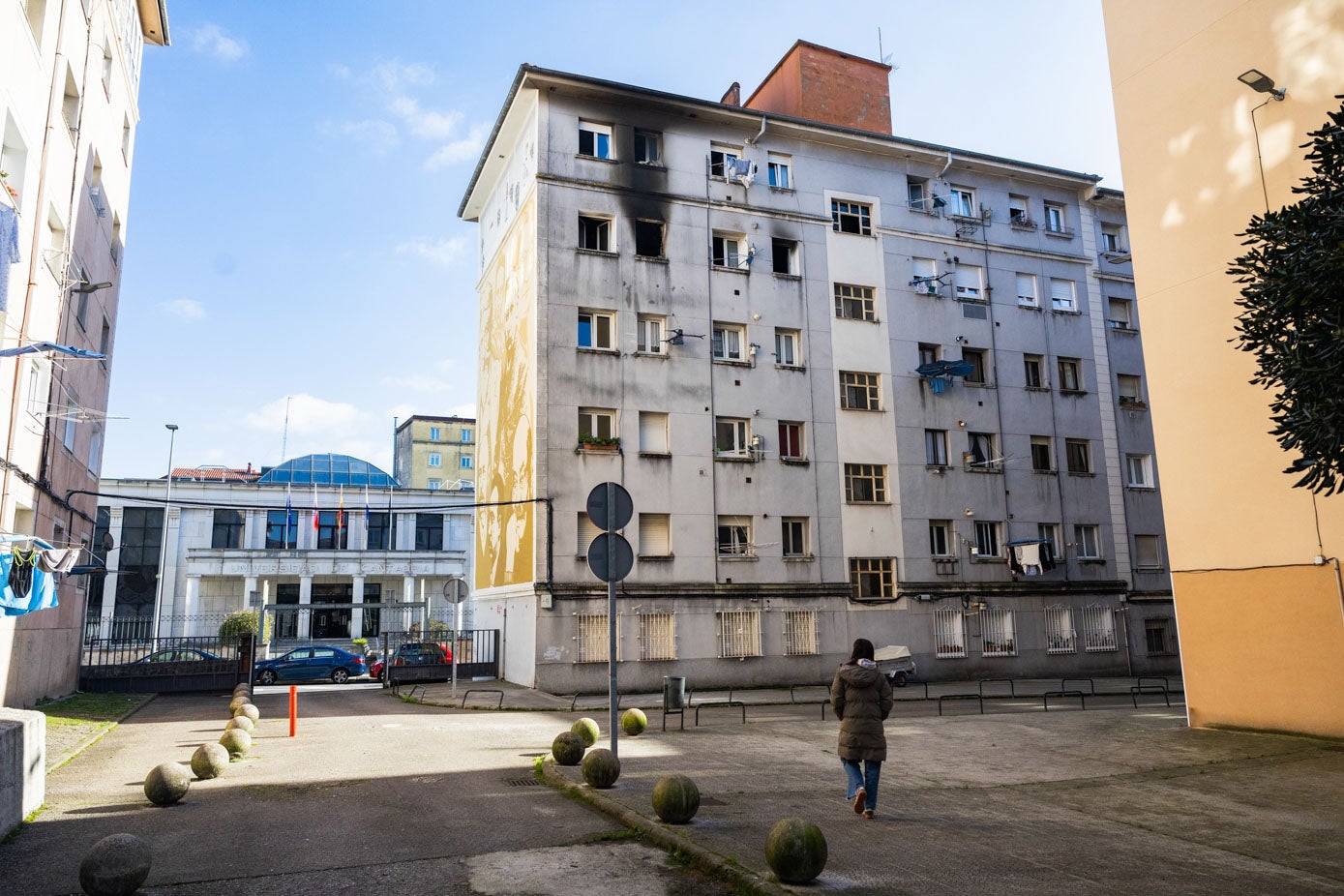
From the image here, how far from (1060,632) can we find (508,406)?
20093 mm

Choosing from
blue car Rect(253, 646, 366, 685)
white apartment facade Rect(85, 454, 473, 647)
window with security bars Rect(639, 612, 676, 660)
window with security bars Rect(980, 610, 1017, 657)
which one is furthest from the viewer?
white apartment facade Rect(85, 454, 473, 647)

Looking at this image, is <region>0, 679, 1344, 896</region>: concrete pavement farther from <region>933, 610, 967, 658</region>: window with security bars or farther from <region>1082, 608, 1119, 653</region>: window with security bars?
<region>1082, 608, 1119, 653</region>: window with security bars

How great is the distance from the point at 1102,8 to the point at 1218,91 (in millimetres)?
3888

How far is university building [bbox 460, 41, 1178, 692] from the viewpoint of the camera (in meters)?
27.4

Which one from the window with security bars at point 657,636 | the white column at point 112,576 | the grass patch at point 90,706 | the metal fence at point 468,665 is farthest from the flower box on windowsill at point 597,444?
the white column at point 112,576

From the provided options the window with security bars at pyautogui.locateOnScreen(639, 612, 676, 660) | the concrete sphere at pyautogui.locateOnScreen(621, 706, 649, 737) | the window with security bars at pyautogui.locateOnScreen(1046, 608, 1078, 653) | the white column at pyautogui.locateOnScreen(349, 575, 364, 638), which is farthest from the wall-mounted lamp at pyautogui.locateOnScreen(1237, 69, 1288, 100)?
the white column at pyautogui.locateOnScreen(349, 575, 364, 638)

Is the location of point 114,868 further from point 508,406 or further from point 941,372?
point 941,372

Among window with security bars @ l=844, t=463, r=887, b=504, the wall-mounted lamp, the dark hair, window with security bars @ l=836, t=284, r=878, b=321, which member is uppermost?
window with security bars @ l=836, t=284, r=878, b=321

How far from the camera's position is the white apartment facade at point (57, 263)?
1625 centimetres

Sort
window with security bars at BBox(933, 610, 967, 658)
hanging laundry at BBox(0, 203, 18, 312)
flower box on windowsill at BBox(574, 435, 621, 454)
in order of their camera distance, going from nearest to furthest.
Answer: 1. hanging laundry at BBox(0, 203, 18, 312)
2. flower box on windowsill at BBox(574, 435, 621, 454)
3. window with security bars at BBox(933, 610, 967, 658)

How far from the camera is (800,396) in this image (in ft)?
98.2

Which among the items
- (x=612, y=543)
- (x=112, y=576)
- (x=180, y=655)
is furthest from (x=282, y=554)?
(x=612, y=543)

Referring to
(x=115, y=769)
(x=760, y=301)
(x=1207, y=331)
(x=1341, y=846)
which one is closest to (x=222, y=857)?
(x=115, y=769)

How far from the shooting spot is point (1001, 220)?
34344mm
